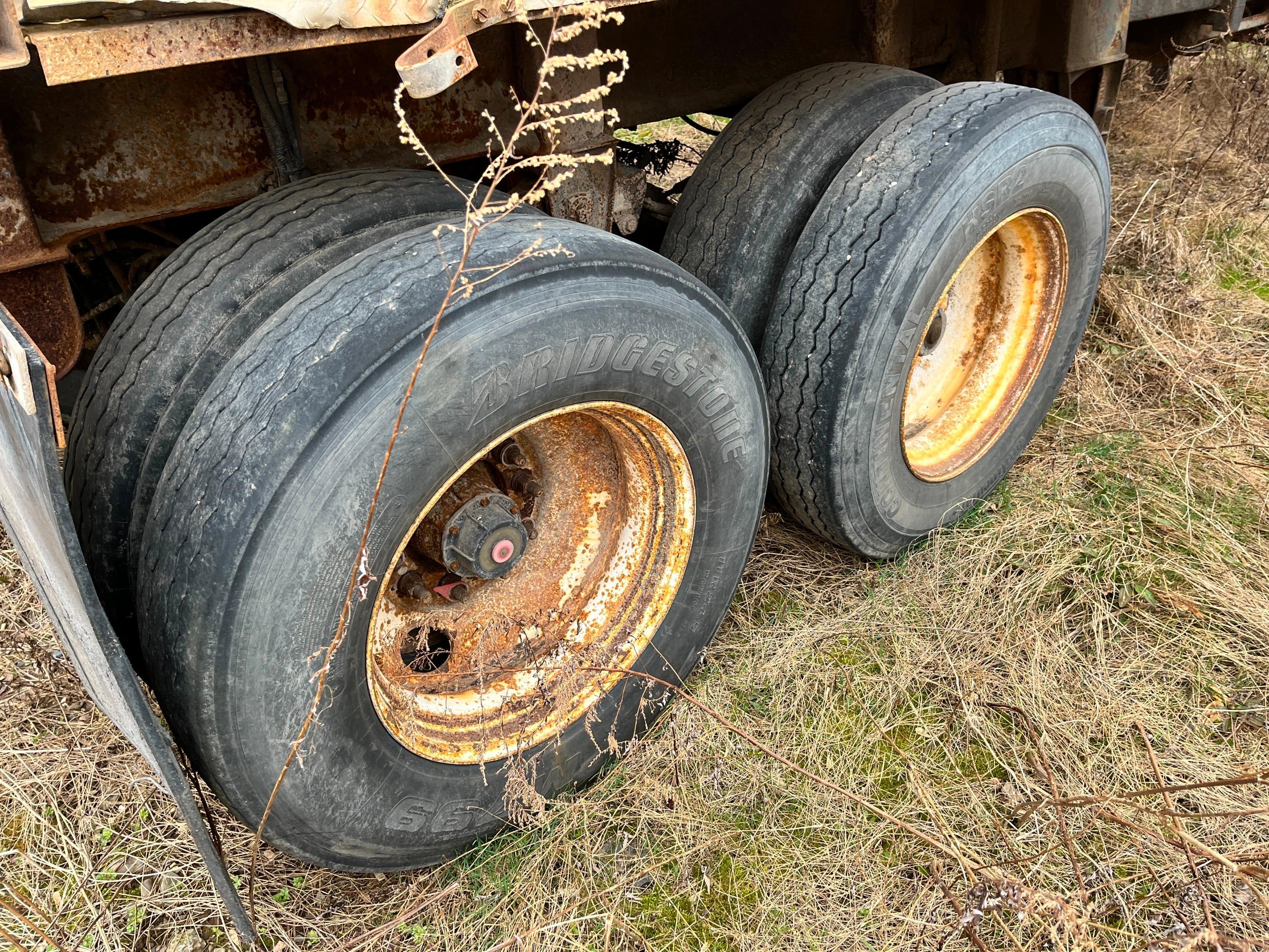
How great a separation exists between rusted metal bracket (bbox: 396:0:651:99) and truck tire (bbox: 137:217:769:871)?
12.6 inches

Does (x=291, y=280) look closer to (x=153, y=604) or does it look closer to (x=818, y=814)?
(x=153, y=604)

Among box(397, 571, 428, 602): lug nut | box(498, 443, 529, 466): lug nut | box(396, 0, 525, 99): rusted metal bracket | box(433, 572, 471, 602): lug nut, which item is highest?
box(396, 0, 525, 99): rusted metal bracket

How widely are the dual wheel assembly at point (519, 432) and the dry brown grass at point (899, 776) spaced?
18 cm

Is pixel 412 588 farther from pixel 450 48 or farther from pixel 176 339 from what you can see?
pixel 450 48

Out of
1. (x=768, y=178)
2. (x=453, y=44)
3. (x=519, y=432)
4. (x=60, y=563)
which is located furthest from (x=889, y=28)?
(x=60, y=563)

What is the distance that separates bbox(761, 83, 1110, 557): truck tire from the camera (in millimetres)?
2277

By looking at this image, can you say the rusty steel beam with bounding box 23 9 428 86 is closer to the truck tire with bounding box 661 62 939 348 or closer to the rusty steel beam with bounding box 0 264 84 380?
the rusty steel beam with bounding box 0 264 84 380

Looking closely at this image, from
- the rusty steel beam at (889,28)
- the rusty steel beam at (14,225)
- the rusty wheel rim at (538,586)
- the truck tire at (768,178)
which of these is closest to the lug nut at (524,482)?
the rusty wheel rim at (538,586)

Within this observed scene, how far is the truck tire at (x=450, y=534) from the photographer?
1537 millimetres

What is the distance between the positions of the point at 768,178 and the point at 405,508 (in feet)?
4.61

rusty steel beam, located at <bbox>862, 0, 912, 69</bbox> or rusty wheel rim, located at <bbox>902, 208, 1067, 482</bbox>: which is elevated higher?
rusty steel beam, located at <bbox>862, 0, 912, 69</bbox>

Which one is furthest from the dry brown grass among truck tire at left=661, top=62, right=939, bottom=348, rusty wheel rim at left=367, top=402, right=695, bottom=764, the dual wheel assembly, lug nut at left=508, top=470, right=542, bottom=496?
truck tire at left=661, top=62, right=939, bottom=348

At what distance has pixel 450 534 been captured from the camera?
2020 mm

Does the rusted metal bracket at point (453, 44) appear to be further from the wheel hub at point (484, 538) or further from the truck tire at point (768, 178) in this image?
the truck tire at point (768, 178)
